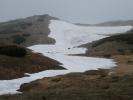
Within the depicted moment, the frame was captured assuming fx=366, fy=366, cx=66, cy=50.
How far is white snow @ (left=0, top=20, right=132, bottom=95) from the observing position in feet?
110

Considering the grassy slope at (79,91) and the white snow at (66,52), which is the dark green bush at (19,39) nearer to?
the white snow at (66,52)

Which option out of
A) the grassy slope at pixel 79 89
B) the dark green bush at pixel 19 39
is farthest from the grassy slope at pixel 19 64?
the dark green bush at pixel 19 39

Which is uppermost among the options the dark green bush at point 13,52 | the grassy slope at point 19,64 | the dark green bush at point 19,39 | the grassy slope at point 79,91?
the dark green bush at point 19,39

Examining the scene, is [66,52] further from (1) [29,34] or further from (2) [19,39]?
(1) [29,34]

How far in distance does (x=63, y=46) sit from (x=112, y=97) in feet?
247

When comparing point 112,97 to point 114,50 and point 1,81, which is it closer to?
point 1,81

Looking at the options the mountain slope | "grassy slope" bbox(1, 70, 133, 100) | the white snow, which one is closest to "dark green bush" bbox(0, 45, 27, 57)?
the white snow

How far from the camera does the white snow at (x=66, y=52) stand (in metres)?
33.7

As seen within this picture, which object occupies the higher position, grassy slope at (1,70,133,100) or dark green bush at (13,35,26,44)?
dark green bush at (13,35,26,44)

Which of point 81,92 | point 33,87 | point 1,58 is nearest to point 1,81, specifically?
point 33,87

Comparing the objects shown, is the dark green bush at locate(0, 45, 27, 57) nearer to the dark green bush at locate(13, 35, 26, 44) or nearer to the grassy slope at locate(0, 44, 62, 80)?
the grassy slope at locate(0, 44, 62, 80)

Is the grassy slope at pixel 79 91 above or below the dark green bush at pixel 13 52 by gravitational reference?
below

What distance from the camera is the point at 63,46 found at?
317 feet

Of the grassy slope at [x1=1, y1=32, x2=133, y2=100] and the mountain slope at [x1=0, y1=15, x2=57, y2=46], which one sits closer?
the grassy slope at [x1=1, y1=32, x2=133, y2=100]
